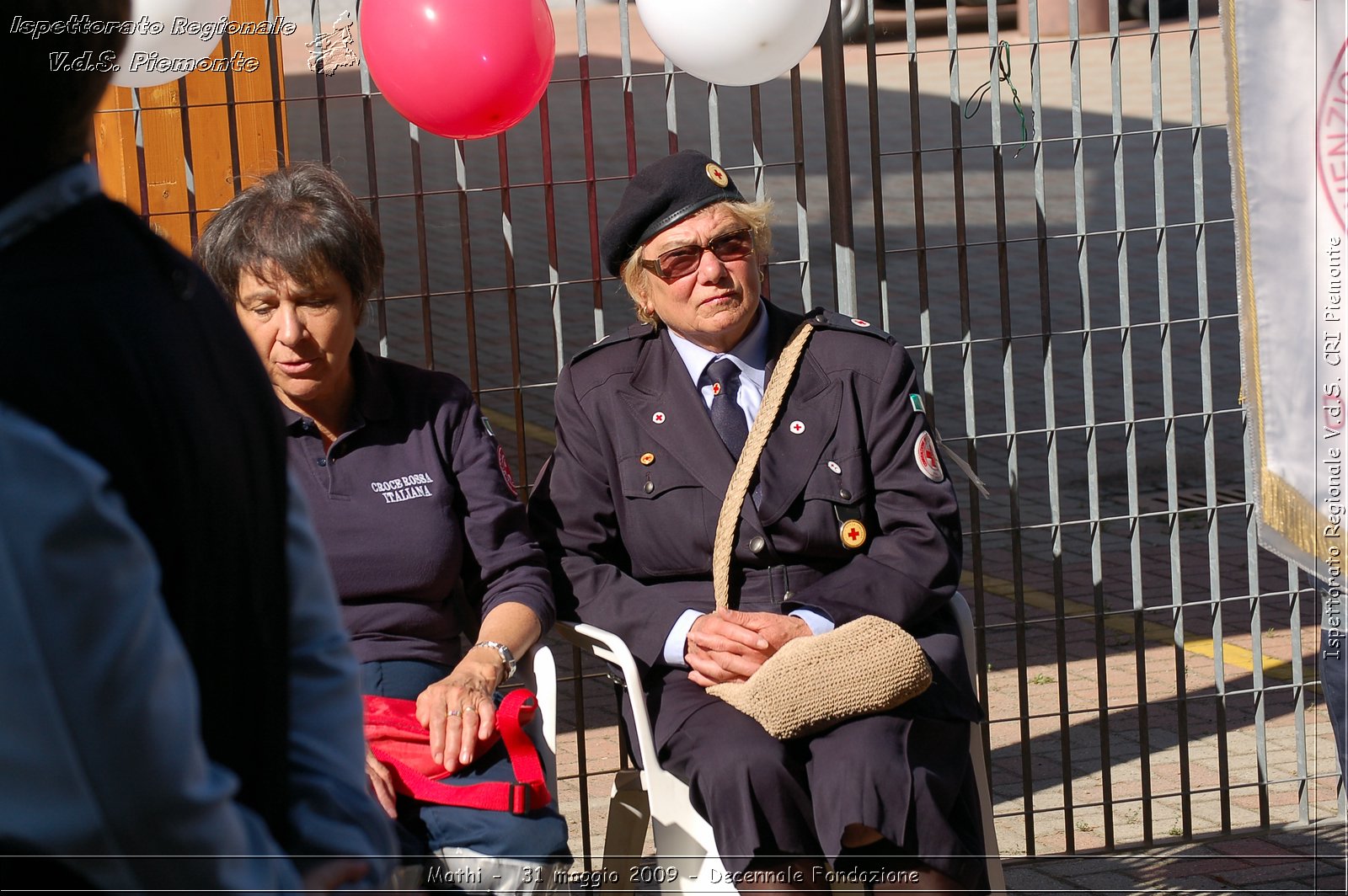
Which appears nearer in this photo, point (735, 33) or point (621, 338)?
point (735, 33)

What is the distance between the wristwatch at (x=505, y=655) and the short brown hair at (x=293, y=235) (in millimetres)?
711

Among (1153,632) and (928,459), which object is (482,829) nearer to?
(928,459)

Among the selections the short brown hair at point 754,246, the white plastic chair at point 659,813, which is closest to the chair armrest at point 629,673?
the white plastic chair at point 659,813

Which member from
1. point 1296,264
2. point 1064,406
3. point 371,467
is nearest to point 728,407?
point 371,467

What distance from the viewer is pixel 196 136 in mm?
3188

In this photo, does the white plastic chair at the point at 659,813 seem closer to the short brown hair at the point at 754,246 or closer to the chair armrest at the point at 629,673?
the chair armrest at the point at 629,673

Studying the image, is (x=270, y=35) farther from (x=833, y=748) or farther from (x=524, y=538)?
(x=833, y=748)

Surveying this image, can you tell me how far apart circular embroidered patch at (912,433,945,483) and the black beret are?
649 mm

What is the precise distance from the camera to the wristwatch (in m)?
2.66

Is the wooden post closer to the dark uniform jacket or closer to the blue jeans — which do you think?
the dark uniform jacket

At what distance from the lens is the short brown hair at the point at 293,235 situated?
8.86 ft

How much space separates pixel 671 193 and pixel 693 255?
0.14 metres

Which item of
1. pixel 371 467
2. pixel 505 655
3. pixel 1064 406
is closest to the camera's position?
pixel 505 655

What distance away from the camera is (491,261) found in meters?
11.4
